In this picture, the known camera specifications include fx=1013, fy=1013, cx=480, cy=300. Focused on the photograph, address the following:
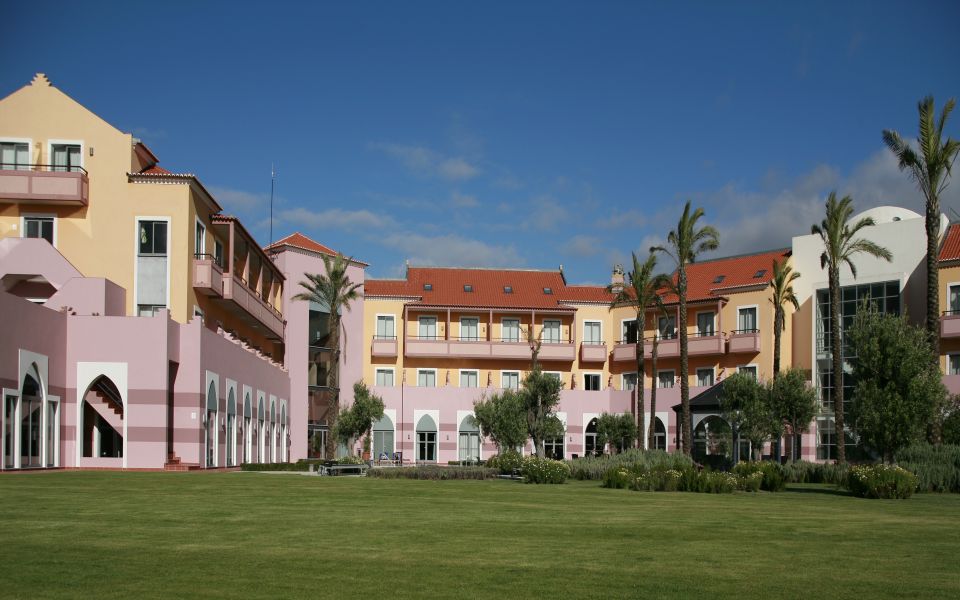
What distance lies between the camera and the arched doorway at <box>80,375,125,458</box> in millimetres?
40156

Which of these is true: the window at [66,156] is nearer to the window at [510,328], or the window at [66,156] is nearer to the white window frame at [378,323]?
the white window frame at [378,323]

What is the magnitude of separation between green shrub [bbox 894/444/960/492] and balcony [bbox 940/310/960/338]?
2606 cm

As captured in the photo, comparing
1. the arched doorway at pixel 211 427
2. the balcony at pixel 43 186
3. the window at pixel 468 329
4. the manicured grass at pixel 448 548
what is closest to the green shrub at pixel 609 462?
the arched doorway at pixel 211 427

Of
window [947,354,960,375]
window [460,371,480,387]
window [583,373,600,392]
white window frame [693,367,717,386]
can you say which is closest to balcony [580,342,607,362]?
window [583,373,600,392]

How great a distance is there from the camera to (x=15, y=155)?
156ft

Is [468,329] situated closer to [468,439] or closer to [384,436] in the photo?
[468,439]

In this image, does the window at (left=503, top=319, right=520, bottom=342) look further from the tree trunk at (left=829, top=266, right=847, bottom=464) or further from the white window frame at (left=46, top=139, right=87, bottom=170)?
the white window frame at (left=46, top=139, right=87, bottom=170)

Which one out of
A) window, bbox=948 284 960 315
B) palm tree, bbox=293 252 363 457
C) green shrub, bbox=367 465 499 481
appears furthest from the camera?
palm tree, bbox=293 252 363 457

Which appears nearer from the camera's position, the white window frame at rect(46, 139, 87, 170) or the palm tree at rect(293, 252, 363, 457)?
the white window frame at rect(46, 139, 87, 170)

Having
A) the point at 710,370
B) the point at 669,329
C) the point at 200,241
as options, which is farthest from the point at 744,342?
the point at 200,241

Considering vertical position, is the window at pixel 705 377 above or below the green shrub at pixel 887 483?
above

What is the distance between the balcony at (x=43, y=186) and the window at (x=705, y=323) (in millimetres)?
44391

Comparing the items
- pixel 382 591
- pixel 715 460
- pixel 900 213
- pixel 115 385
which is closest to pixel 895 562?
pixel 382 591

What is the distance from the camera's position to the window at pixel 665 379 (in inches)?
2965
